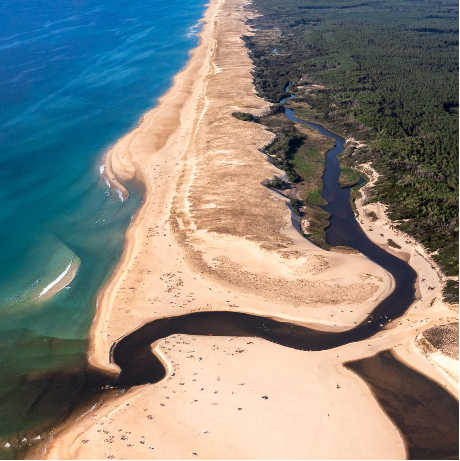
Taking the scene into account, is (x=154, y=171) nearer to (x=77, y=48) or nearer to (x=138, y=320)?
(x=138, y=320)

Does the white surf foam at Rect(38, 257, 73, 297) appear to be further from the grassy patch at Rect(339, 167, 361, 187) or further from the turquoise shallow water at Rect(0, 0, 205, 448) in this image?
the grassy patch at Rect(339, 167, 361, 187)

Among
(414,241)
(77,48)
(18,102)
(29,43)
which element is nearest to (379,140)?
(414,241)

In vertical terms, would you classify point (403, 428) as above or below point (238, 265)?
below

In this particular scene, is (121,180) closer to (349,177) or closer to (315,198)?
(315,198)

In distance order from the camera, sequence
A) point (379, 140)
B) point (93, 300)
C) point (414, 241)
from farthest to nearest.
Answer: point (379, 140)
point (414, 241)
point (93, 300)

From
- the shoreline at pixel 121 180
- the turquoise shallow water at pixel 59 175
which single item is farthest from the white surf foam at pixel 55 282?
the shoreline at pixel 121 180

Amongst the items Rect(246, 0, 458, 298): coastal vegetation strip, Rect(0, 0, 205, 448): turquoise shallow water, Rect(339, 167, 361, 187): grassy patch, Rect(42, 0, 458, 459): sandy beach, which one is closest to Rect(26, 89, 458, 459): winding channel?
Rect(42, 0, 458, 459): sandy beach

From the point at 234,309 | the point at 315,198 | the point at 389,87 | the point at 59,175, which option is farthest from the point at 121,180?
the point at 389,87
